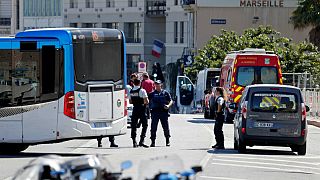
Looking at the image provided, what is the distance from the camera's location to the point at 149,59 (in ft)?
274

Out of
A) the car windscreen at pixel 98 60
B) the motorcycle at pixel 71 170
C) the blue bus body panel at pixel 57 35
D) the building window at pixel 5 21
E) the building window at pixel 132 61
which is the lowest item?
the building window at pixel 132 61

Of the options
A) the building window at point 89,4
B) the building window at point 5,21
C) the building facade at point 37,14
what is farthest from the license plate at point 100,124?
the building window at point 5,21

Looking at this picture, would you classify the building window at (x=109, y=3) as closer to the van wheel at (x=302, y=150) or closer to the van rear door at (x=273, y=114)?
the van wheel at (x=302, y=150)

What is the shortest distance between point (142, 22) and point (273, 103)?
→ 59.3 m

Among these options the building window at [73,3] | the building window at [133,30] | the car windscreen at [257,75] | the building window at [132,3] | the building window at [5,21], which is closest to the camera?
the car windscreen at [257,75]

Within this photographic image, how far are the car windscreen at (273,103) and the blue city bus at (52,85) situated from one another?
141 inches

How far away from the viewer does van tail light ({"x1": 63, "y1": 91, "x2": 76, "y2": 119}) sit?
21.8 meters

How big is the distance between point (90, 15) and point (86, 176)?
78603 millimetres

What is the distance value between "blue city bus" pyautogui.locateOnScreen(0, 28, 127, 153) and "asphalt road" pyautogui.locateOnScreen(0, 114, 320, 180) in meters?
0.59

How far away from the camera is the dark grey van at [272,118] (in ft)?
75.4

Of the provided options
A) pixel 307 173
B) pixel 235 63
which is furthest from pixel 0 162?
pixel 235 63

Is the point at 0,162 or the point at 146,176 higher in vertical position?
the point at 146,176

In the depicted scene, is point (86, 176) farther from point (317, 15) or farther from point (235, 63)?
point (317, 15)

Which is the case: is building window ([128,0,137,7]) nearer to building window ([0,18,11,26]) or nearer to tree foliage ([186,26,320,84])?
building window ([0,18,11,26])
